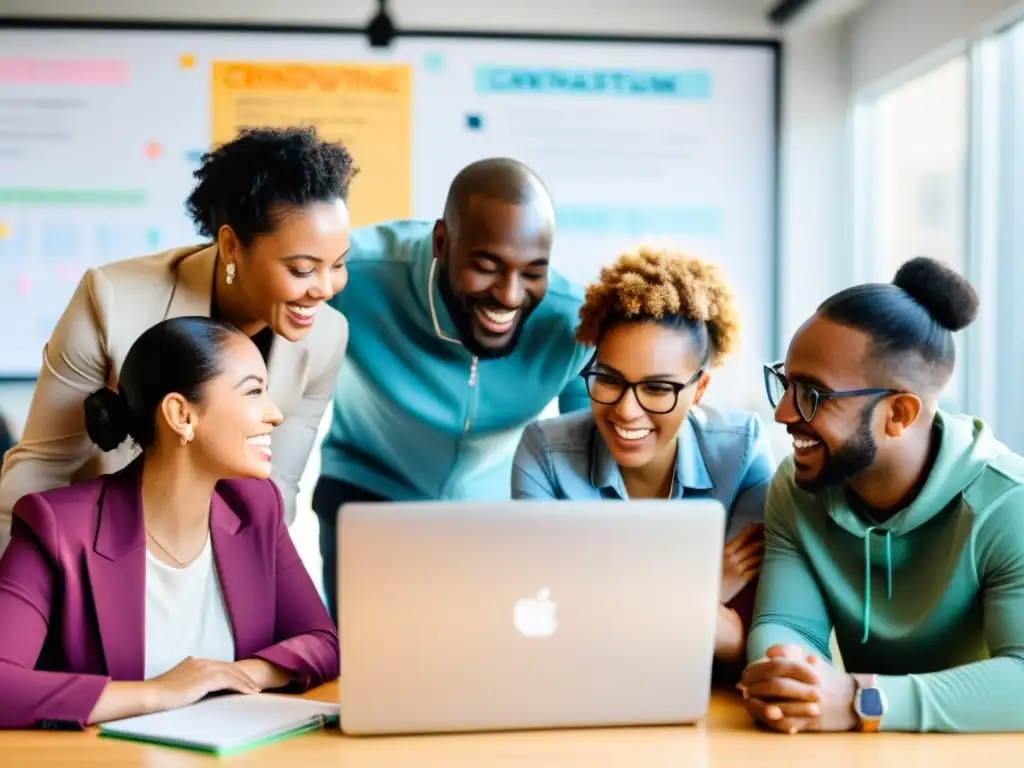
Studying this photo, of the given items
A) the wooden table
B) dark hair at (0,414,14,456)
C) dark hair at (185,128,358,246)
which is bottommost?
the wooden table

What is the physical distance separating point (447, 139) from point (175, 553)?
95.8 inches

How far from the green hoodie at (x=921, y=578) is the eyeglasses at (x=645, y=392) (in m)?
0.25

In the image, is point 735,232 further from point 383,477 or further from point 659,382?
point 659,382

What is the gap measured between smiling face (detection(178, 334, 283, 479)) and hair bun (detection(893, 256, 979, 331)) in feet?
3.39

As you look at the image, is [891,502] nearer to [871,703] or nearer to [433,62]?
[871,703]

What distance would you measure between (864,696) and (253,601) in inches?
36.7

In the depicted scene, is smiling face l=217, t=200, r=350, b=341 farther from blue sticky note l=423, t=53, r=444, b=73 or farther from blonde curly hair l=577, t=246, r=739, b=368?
blue sticky note l=423, t=53, r=444, b=73

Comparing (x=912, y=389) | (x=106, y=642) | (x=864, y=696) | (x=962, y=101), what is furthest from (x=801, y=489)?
(x=962, y=101)

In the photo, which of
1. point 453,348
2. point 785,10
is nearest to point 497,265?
point 453,348

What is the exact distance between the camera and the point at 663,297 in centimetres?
206

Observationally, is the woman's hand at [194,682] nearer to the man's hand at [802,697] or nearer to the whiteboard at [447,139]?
the man's hand at [802,697]


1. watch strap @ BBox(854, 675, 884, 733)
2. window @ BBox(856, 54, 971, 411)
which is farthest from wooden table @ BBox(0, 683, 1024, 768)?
window @ BBox(856, 54, 971, 411)

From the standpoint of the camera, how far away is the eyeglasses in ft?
6.66

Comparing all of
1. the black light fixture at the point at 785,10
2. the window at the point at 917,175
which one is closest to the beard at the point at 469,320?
the window at the point at 917,175
